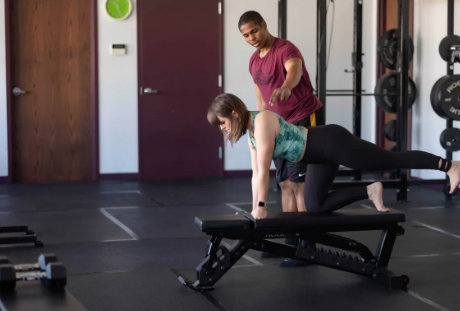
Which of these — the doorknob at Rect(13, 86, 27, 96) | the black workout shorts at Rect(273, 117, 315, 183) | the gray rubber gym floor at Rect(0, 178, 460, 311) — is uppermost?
the doorknob at Rect(13, 86, 27, 96)

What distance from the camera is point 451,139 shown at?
266 inches

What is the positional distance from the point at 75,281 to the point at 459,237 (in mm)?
2580

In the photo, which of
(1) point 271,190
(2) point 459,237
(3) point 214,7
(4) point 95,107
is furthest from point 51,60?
(2) point 459,237

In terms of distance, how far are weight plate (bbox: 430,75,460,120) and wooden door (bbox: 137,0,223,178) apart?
8.29 ft

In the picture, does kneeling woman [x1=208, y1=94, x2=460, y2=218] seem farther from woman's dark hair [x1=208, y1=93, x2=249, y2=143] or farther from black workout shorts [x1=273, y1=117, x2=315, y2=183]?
black workout shorts [x1=273, y1=117, x2=315, y2=183]

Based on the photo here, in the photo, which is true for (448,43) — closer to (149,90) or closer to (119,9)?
(149,90)

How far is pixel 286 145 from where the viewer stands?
3.77 m

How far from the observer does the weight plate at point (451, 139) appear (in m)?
6.75

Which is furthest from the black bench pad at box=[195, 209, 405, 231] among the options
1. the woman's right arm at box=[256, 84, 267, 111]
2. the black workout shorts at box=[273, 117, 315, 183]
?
the woman's right arm at box=[256, 84, 267, 111]

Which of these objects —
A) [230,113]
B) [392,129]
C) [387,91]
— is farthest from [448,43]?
[230,113]

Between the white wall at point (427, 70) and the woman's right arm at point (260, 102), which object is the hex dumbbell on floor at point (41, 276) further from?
the white wall at point (427, 70)

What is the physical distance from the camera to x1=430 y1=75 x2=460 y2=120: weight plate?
21.5 feet

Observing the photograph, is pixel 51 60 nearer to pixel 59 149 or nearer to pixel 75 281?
pixel 59 149

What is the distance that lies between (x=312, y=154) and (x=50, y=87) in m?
4.59
